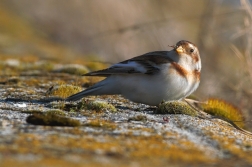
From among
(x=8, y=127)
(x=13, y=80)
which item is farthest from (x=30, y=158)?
(x=13, y=80)

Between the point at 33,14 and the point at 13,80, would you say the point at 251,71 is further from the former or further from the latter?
the point at 33,14

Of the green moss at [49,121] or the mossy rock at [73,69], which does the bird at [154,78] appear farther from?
the mossy rock at [73,69]

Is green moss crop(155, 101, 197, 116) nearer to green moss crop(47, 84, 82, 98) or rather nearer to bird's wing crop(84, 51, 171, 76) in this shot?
bird's wing crop(84, 51, 171, 76)

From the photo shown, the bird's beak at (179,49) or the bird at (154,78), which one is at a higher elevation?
the bird's beak at (179,49)

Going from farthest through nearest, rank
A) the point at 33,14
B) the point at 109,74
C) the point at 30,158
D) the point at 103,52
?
the point at 33,14 → the point at 103,52 → the point at 109,74 → the point at 30,158

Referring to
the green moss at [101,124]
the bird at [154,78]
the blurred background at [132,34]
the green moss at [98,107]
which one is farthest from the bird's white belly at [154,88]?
the blurred background at [132,34]

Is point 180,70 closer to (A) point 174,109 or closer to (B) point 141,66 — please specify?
(B) point 141,66
